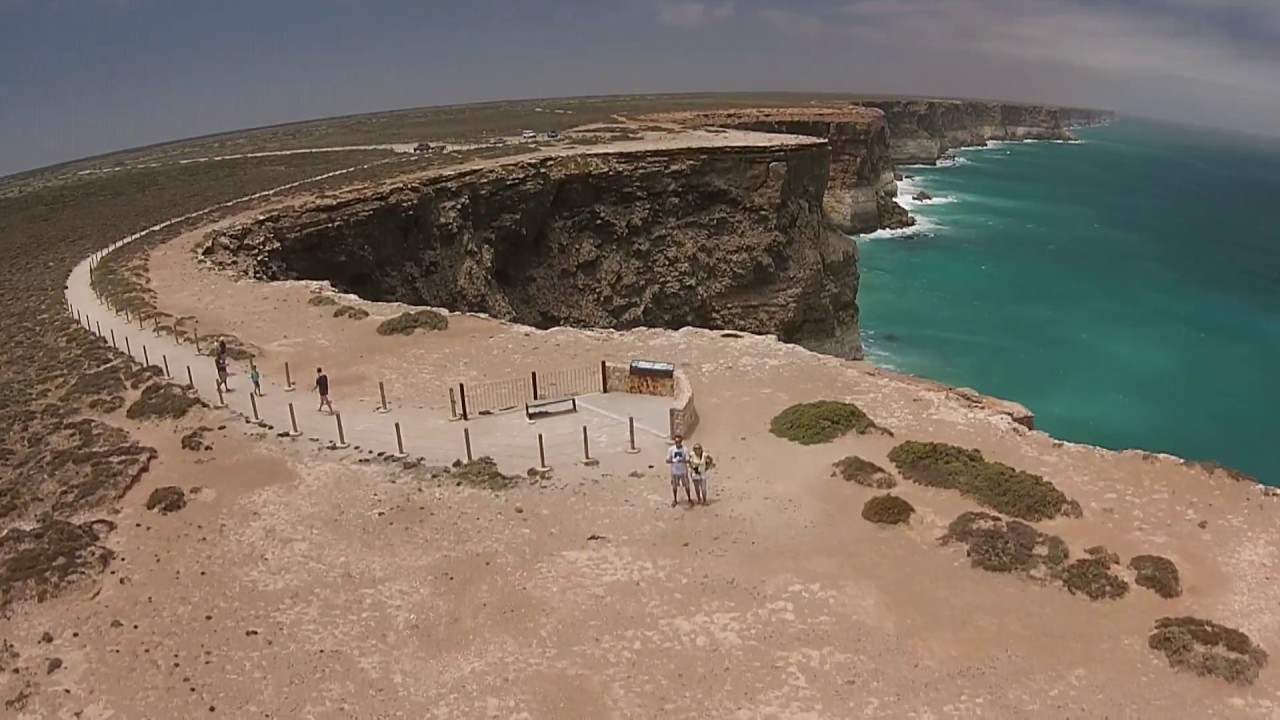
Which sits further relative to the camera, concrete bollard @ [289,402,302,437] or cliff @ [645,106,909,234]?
cliff @ [645,106,909,234]

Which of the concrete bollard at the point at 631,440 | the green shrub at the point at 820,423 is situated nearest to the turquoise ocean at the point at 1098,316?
the green shrub at the point at 820,423

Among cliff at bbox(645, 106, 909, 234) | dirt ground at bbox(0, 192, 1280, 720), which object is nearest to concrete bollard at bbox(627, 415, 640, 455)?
dirt ground at bbox(0, 192, 1280, 720)

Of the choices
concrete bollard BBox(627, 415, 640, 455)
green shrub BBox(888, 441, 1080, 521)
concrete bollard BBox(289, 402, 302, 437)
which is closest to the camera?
green shrub BBox(888, 441, 1080, 521)

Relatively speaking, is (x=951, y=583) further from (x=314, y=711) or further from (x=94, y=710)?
(x=94, y=710)

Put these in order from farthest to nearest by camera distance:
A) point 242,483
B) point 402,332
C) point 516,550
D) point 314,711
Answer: point 402,332 < point 242,483 < point 516,550 < point 314,711

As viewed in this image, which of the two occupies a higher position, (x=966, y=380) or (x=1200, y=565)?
(x=1200, y=565)

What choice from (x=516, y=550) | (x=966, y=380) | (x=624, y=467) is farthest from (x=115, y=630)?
(x=966, y=380)

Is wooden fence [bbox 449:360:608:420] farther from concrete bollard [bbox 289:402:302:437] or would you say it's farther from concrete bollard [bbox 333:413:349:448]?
concrete bollard [bbox 289:402:302:437]
